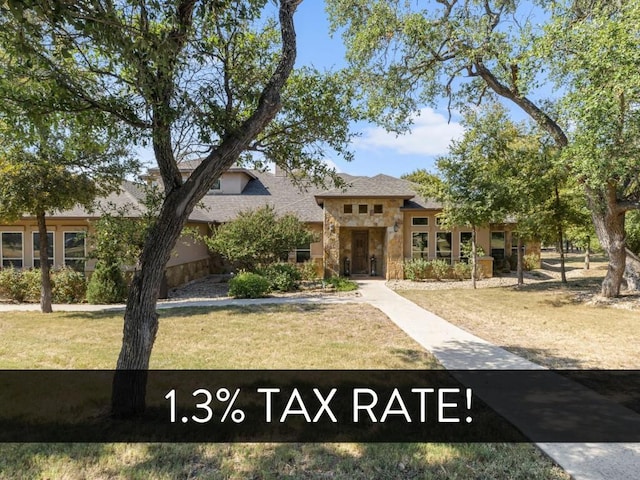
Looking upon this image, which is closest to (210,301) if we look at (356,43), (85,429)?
(85,429)

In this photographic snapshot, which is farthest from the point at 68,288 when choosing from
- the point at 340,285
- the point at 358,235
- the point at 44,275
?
the point at 358,235

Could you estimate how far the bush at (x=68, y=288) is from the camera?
1373 cm

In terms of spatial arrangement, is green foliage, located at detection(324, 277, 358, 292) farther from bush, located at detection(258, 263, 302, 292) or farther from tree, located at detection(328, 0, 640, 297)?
tree, located at detection(328, 0, 640, 297)

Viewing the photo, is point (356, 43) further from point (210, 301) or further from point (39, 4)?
point (39, 4)

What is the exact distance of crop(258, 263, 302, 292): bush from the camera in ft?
50.9

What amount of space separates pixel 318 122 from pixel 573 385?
549cm

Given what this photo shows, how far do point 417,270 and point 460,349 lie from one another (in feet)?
36.9

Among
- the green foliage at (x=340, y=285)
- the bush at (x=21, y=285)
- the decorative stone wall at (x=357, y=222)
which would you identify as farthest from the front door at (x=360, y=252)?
the bush at (x=21, y=285)

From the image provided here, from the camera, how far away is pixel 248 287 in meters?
14.1

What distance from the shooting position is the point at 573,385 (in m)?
5.51

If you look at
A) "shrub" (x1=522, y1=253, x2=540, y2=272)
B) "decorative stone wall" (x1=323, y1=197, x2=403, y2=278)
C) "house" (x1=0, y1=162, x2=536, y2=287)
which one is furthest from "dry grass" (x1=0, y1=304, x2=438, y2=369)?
"shrub" (x1=522, y1=253, x2=540, y2=272)

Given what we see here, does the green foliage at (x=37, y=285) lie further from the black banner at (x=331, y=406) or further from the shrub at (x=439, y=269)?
the shrub at (x=439, y=269)

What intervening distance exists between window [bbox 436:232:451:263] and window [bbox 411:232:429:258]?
58 cm

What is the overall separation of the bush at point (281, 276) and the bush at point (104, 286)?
5.43 metres
